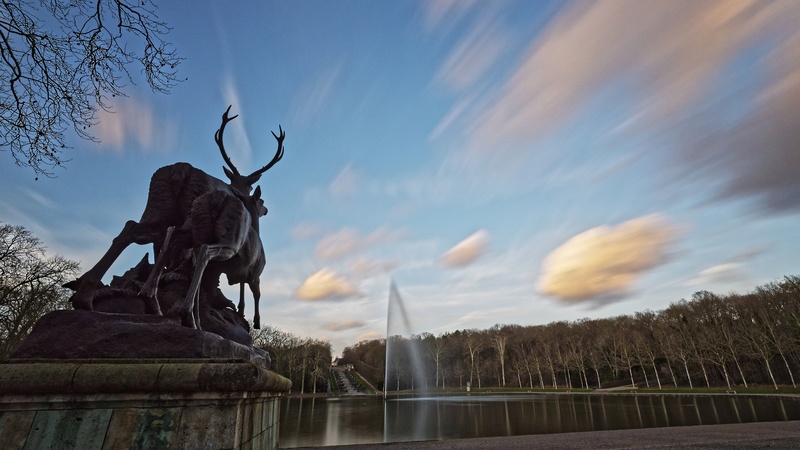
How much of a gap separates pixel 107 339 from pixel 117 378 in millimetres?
747

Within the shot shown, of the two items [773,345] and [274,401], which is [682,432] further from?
[773,345]

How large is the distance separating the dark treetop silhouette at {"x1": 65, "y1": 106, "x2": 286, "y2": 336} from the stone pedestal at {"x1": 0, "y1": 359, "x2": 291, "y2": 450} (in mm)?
1004

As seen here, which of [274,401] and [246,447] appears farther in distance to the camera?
[274,401]

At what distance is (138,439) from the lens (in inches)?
114

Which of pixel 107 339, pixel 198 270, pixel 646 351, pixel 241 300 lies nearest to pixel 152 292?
pixel 198 270

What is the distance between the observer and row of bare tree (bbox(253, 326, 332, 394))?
5159cm

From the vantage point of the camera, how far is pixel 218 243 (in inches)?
181

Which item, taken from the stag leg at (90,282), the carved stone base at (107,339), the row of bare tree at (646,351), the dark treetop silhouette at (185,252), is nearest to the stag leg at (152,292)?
the dark treetop silhouette at (185,252)

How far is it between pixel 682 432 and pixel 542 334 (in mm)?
74838

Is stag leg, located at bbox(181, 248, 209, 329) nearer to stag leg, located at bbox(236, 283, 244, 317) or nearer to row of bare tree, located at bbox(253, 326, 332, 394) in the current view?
stag leg, located at bbox(236, 283, 244, 317)

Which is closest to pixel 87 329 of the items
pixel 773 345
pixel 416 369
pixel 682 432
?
pixel 682 432

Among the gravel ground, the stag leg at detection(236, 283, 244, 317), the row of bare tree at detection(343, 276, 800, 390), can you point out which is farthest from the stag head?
the row of bare tree at detection(343, 276, 800, 390)

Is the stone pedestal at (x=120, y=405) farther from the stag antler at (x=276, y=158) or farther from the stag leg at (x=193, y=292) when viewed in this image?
the stag antler at (x=276, y=158)

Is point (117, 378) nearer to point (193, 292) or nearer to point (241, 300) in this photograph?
point (193, 292)
